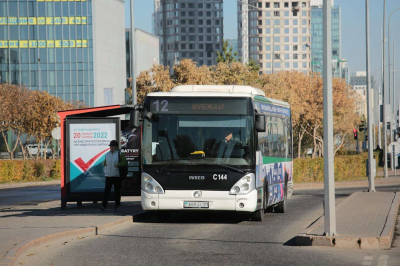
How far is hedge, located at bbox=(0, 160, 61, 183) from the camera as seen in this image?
43688 mm

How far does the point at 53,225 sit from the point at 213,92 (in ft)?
15.2

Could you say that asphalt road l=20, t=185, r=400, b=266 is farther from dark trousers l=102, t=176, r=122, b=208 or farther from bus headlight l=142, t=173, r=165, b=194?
dark trousers l=102, t=176, r=122, b=208

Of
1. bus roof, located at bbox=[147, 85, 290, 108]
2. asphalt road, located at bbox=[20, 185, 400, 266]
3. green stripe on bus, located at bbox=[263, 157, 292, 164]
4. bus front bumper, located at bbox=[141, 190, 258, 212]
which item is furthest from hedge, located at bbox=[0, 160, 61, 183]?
Answer: bus front bumper, located at bbox=[141, 190, 258, 212]

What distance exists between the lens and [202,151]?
1667 centimetres

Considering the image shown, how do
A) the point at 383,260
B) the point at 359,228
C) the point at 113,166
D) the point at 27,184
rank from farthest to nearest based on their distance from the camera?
the point at 27,184
the point at 113,166
the point at 359,228
the point at 383,260

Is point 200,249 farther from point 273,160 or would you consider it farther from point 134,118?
point 273,160

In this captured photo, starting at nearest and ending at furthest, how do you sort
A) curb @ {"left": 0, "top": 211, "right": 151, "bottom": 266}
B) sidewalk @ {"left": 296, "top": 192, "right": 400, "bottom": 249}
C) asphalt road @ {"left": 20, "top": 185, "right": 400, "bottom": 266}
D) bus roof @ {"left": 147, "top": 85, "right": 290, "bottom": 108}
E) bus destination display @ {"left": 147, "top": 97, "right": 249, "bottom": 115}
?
curb @ {"left": 0, "top": 211, "right": 151, "bottom": 266}
asphalt road @ {"left": 20, "top": 185, "right": 400, "bottom": 266}
sidewalk @ {"left": 296, "top": 192, "right": 400, "bottom": 249}
bus destination display @ {"left": 147, "top": 97, "right": 249, "bottom": 115}
bus roof @ {"left": 147, "top": 85, "right": 290, "bottom": 108}

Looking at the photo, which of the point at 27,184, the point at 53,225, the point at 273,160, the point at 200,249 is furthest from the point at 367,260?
the point at 27,184

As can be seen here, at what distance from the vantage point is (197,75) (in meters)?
52.2

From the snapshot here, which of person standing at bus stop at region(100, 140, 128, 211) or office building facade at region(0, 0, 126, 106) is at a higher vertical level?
office building facade at region(0, 0, 126, 106)

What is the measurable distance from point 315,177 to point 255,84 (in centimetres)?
1318

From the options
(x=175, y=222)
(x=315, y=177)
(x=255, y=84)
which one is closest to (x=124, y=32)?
(x=255, y=84)

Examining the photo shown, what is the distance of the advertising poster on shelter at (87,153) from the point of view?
20.3 meters

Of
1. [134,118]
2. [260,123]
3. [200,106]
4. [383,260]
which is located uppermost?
[200,106]
